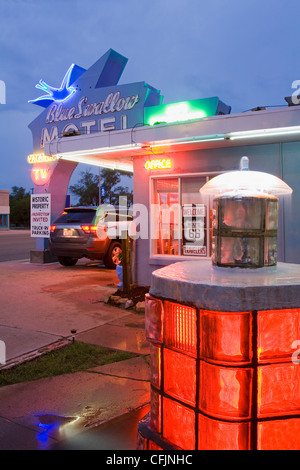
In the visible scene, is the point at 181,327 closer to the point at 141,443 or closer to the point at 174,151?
the point at 141,443

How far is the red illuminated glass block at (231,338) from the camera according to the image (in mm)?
2068

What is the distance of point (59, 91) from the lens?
1359 cm

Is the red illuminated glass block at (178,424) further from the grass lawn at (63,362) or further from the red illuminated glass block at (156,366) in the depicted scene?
the grass lawn at (63,362)

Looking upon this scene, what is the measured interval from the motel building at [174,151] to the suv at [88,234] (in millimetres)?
1647

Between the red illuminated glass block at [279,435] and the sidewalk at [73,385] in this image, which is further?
the sidewalk at [73,385]

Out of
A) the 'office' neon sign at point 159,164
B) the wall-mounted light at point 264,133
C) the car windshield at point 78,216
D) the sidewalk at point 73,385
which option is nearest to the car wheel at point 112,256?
the car windshield at point 78,216

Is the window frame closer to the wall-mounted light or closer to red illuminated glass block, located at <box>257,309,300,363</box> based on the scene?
the wall-mounted light

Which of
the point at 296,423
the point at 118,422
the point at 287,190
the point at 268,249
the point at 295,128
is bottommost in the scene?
the point at 118,422

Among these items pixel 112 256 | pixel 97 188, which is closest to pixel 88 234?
pixel 112 256

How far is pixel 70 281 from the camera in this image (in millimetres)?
10320

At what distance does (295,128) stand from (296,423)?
5.80m

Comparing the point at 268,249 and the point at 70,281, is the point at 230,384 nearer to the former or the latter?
the point at 268,249
